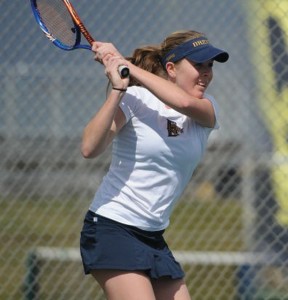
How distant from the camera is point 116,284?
3076mm

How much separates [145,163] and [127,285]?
0.45 meters

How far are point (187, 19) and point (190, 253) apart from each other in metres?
1.39

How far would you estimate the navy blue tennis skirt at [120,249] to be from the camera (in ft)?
10.1

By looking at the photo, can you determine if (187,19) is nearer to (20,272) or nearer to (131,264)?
(20,272)

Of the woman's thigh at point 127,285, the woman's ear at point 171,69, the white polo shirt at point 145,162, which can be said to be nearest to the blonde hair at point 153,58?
the woman's ear at point 171,69

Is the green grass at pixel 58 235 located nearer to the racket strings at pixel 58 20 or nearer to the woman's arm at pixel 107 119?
the racket strings at pixel 58 20

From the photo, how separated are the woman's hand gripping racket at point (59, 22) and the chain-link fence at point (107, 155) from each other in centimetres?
108

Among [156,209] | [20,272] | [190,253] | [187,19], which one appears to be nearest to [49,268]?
[20,272]

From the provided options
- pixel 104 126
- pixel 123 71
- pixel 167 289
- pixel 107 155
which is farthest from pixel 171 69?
pixel 107 155

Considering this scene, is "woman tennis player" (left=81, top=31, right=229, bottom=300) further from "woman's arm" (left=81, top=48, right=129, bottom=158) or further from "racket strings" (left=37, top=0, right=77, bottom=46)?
"racket strings" (left=37, top=0, right=77, bottom=46)

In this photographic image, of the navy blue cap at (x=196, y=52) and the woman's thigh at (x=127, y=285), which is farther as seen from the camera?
the navy blue cap at (x=196, y=52)

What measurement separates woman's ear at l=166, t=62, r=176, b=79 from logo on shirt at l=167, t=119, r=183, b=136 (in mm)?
217

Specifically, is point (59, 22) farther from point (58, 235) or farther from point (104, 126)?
point (58, 235)

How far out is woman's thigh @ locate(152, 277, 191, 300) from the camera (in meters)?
3.25
